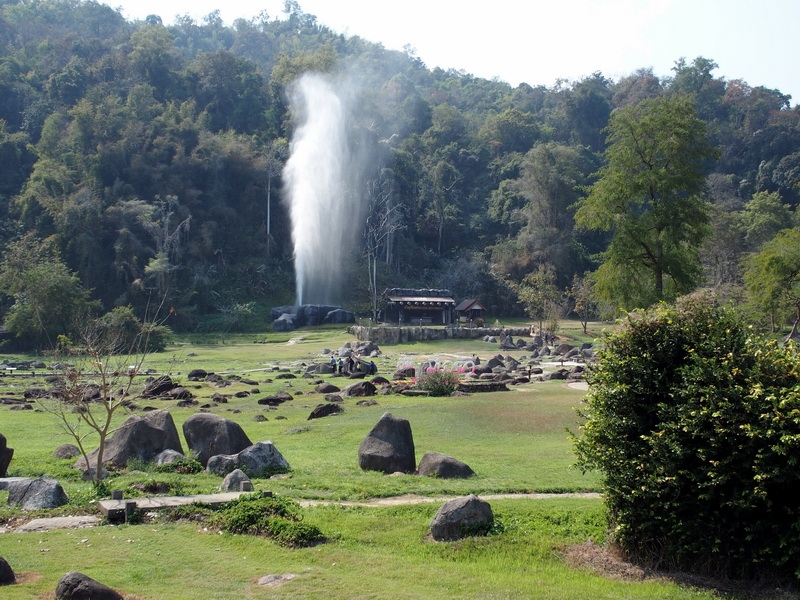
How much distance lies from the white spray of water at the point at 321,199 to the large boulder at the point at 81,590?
261 feet

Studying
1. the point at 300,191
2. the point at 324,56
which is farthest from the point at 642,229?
the point at 324,56

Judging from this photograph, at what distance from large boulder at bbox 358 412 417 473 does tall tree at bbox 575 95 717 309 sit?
16.6 meters

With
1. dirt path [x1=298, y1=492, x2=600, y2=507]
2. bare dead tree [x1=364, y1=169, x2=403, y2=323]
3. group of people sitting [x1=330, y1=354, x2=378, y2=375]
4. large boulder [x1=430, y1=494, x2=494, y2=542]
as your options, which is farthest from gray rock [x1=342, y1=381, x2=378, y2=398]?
bare dead tree [x1=364, y1=169, x2=403, y2=323]

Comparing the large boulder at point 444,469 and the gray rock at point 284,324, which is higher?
the gray rock at point 284,324

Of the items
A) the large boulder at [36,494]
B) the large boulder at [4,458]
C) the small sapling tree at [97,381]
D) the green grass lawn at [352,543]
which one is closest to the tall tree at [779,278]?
the green grass lawn at [352,543]

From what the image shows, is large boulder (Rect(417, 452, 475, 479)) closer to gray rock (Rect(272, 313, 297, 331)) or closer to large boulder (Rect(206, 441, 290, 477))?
large boulder (Rect(206, 441, 290, 477))

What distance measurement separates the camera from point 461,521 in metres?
11.0

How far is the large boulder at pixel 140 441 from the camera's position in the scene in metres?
17.3

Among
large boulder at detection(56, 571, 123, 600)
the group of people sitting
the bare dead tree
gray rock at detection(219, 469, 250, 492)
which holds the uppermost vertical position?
the bare dead tree

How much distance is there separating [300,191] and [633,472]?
8673 cm

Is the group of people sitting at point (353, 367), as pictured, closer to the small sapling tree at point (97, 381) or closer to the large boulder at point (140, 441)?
the small sapling tree at point (97, 381)

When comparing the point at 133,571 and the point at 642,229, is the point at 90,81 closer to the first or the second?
the point at 642,229

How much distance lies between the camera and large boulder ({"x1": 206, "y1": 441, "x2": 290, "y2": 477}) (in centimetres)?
1620

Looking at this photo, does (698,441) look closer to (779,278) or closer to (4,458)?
(4,458)
